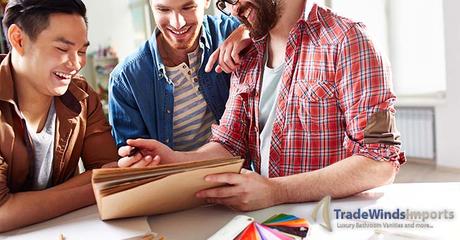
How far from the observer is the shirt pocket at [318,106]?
1.29 metres

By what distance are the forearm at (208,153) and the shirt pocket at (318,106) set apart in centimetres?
27

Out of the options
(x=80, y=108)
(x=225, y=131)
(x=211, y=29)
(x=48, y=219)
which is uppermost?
(x=211, y=29)

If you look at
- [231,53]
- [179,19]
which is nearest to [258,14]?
[231,53]

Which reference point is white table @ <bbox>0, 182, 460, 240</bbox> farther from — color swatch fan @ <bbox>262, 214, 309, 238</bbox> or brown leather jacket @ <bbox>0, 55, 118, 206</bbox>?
brown leather jacket @ <bbox>0, 55, 118, 206</bbox>

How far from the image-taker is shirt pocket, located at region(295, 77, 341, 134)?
50.8 inches

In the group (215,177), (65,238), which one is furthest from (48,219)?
(215,177)

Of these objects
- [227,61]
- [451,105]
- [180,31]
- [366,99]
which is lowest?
[451,105]

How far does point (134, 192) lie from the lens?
3.22ft

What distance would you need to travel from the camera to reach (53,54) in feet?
4.15

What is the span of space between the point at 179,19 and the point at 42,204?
73cm

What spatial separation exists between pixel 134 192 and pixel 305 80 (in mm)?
582

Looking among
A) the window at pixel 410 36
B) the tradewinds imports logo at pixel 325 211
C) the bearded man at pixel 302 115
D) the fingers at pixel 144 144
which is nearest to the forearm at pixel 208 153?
the bearded man at pixel 302 115

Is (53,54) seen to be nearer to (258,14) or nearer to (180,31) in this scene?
(180,31)

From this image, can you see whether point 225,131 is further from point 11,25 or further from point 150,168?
point 11,25
